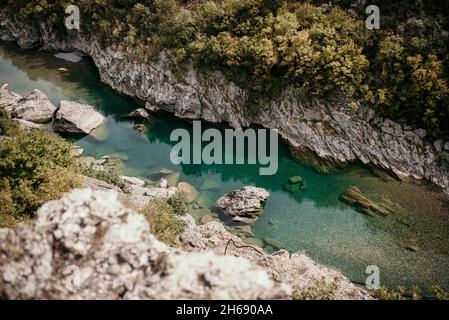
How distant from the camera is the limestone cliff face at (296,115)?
35562 millimetres

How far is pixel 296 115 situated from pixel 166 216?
58.6 feet

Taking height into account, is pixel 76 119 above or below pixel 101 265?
below

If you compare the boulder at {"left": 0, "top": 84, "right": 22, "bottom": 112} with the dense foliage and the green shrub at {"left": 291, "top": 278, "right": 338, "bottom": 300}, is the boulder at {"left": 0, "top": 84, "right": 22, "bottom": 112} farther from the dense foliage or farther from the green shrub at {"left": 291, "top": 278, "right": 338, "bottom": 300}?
the green shrub at {"left": 291, "top": 278, "right": 338, "bottom": 300}

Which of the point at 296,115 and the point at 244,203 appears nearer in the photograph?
the point at 244,203

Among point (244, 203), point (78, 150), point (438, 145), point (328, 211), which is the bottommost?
point (328, 211)

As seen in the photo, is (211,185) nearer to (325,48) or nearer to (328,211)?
(328,211)

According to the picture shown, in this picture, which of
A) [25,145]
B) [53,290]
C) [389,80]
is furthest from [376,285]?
[25,145]

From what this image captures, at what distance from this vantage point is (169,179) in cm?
3712

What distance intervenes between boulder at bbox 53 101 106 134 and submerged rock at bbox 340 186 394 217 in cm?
2570

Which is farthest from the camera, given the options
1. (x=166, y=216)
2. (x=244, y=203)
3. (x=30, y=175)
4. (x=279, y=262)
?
(x=244, y=203)

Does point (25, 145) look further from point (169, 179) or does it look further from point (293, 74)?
point (293, 74)

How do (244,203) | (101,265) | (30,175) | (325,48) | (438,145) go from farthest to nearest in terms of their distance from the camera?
(325,48)
(438,145)
(244,203)
(30,175)
(101,265)

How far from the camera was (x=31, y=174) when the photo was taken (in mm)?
27422

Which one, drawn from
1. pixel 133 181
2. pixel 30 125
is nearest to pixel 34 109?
pixel 30 125
